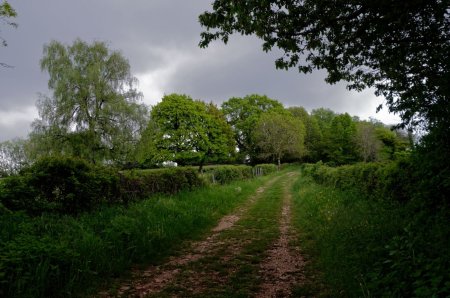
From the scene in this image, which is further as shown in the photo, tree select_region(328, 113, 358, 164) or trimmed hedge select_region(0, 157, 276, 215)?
tree select_region(328, 113, 358, 164)

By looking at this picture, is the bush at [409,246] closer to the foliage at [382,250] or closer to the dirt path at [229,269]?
the foliage at [382,250]

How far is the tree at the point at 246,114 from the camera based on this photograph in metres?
63.7

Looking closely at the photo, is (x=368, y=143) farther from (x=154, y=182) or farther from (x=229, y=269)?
(x=229, y=269)

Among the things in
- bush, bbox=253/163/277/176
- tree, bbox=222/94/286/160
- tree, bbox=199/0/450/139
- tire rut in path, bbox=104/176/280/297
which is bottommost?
tire rut in path, bbox=104/176/280/297

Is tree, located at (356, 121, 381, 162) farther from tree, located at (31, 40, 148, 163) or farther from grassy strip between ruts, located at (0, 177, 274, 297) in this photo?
grassy strip between ruts, located at (0, 177, 274, 297)

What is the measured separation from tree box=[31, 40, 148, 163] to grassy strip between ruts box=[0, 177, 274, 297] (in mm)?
20221

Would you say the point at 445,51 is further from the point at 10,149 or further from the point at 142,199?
the point at 10,149

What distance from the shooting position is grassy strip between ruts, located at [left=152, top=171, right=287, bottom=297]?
521 cm

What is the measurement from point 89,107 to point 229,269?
26.6m

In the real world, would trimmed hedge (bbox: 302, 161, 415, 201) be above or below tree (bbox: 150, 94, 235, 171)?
below

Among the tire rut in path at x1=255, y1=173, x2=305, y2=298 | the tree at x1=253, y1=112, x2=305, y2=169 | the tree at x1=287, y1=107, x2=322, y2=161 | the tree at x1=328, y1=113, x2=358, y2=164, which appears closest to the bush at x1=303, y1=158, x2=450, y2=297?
the tire rut in path at x1=255, y1=173, x2=305, y2=298

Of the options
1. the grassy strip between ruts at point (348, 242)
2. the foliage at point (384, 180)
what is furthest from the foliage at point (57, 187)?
the foliage at point (384, 180)

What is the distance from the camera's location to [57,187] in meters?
8.02

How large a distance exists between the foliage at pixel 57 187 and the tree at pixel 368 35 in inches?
199
